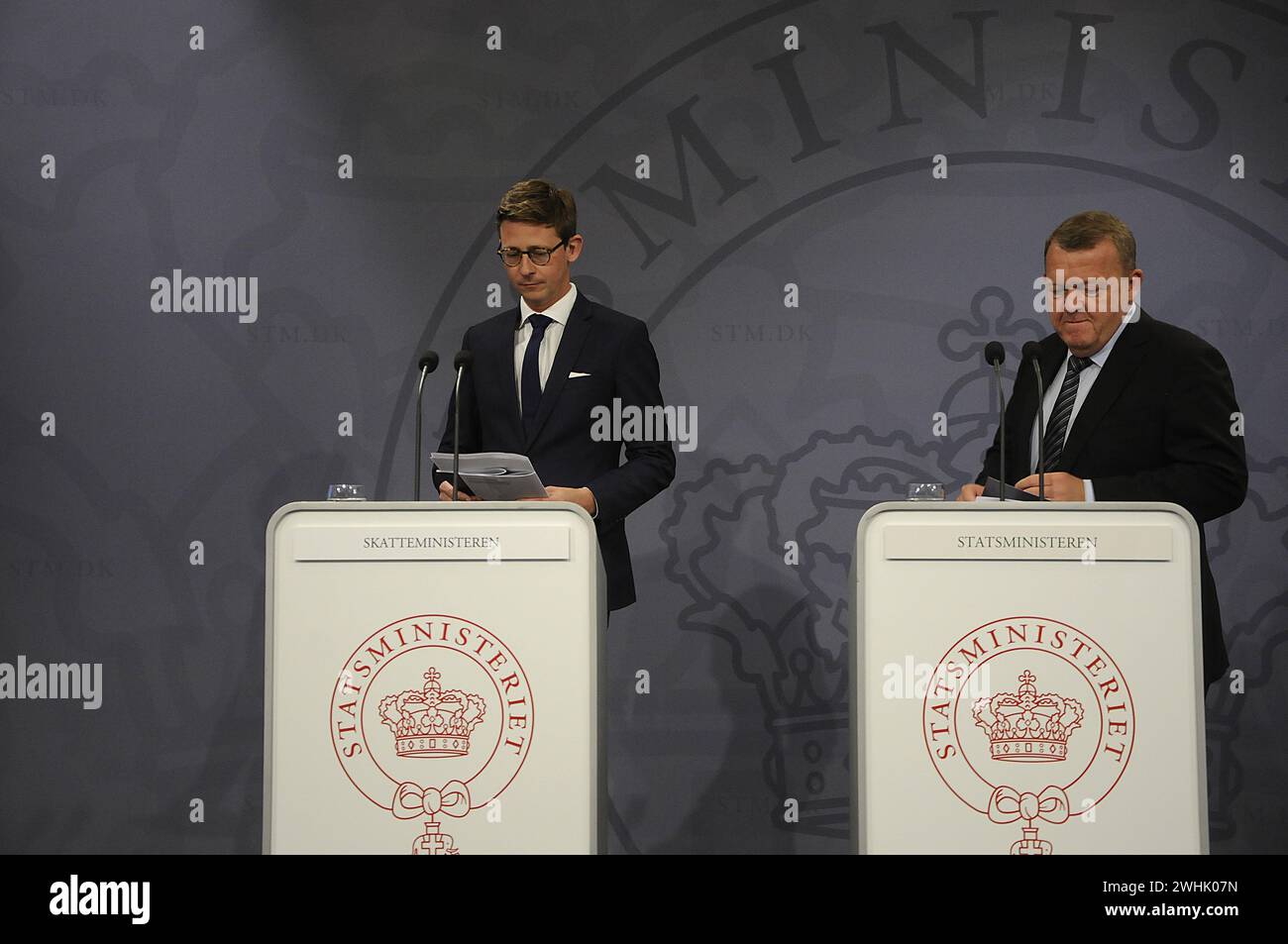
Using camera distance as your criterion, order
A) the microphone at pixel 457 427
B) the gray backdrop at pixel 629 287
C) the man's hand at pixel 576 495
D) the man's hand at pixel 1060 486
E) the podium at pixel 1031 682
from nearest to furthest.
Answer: the podium at pixel 1031 682 < the microphone at pixel 457 427 < the man's hand at pixel 1060 486 < the man's hand at pixel 576 495 < the gray backdrop at pixel 629 287

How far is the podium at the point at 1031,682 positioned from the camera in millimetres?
2279

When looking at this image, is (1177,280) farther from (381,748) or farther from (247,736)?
(247,736)

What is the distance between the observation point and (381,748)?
7.72 feet

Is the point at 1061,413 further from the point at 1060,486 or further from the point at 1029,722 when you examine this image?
the point at 1029,722

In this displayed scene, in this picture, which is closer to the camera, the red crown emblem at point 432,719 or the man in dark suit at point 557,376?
the red crown emblem at point 432,719

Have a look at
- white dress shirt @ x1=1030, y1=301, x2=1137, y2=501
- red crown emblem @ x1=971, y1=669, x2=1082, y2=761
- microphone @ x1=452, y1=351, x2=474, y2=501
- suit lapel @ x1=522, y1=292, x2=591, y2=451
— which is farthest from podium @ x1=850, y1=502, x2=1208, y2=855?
suit lapel @ x1=522, y1=292, x2=591, y2=451

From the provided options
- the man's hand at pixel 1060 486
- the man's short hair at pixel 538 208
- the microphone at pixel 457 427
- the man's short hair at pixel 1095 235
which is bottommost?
the man's hand at pixel 1060 486

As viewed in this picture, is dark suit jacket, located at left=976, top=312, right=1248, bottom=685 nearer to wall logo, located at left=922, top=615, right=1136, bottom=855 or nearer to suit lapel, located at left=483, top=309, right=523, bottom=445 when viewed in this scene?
wall logo, located at left=922, top=615, right=1136, bottom=855

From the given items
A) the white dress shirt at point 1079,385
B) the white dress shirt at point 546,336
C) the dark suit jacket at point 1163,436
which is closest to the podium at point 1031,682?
the dark suit jacket at point 1163,436

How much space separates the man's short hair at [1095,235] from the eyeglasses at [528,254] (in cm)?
141

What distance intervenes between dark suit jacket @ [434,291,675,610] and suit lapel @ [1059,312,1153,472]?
1038 millimetres

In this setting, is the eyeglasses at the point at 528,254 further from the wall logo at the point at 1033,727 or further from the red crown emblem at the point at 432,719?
the wall logo at the point at 1033,727

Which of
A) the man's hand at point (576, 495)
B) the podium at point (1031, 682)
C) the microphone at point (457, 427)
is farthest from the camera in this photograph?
the man's hand at point (576, 495)

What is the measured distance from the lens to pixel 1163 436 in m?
3.13
